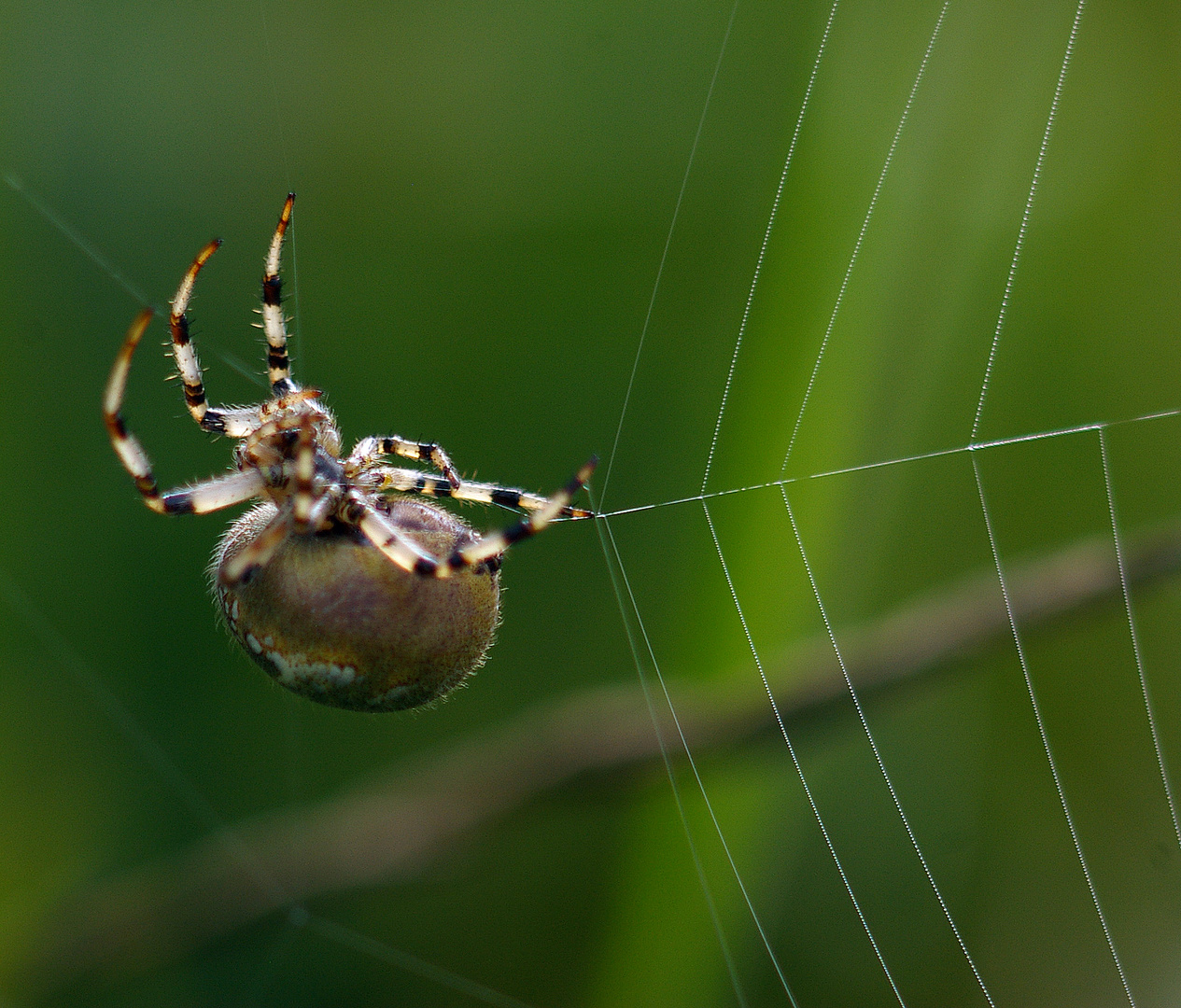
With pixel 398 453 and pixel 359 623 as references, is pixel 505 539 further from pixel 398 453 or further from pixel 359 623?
pixel 398 453

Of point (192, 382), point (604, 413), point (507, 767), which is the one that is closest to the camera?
point (507, 767)

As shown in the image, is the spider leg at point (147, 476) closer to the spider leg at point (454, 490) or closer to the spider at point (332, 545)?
the spider at point (332, 545)

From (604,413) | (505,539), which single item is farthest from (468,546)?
(604,413)

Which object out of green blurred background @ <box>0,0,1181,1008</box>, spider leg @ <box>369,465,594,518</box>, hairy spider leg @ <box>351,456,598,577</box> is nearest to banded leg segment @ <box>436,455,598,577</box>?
hairy spider leg @ <box>351,456,598,577</box>

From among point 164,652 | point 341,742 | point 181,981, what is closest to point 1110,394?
point 341,742

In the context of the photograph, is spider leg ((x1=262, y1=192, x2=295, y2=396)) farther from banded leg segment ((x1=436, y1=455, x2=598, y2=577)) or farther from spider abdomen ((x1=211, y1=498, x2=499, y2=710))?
banded leg segment ((x1=436, y1=455, x2=598, y2=577))

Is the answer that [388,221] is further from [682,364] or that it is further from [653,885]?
[653,885]

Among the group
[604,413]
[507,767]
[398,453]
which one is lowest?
[507,767]
